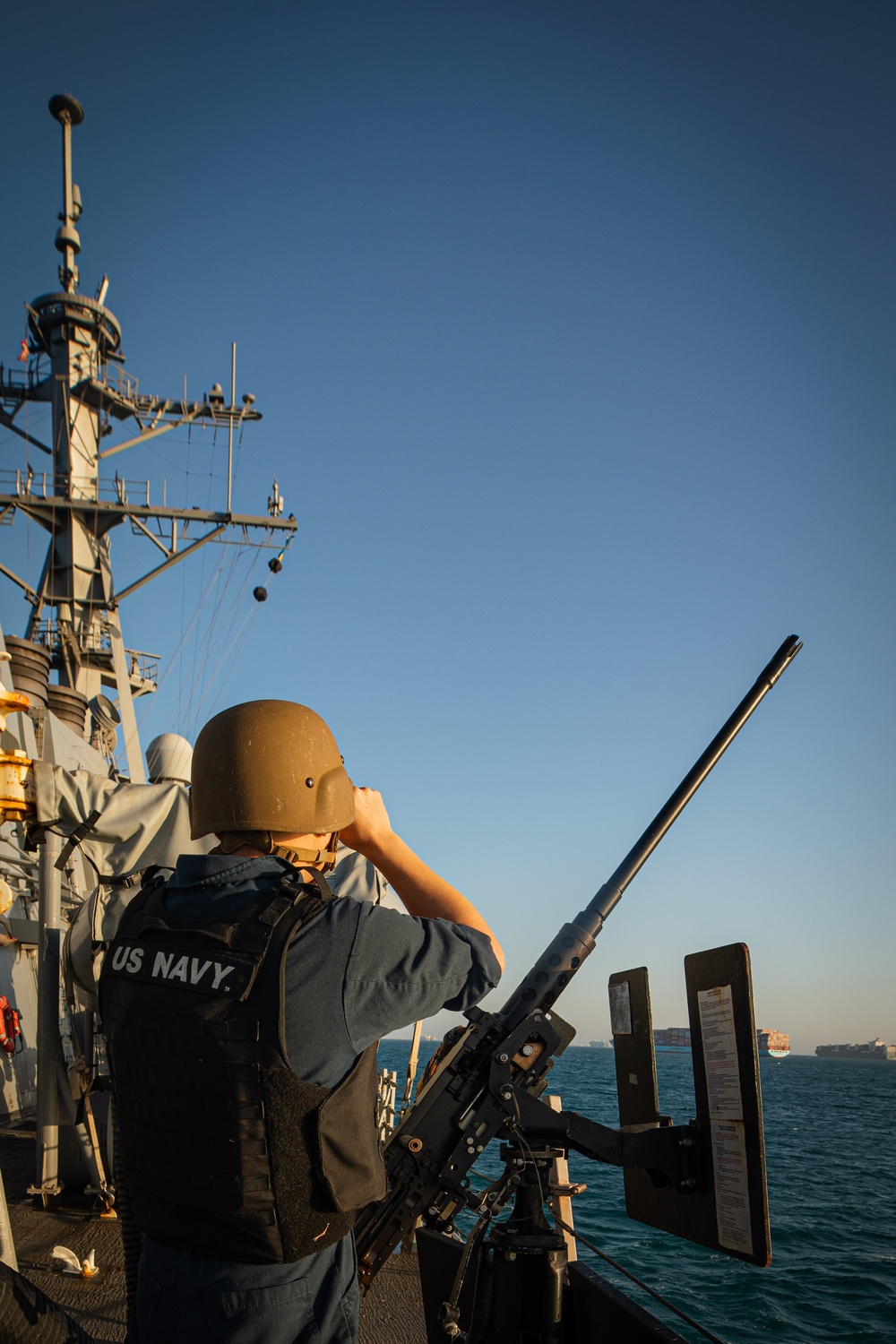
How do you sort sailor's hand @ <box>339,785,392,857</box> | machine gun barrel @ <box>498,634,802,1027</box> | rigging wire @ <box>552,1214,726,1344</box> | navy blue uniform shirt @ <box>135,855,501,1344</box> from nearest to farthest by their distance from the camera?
navy blue uniform shirt @ <box>135,855,501,1344</box> → sailor's hand @ <box>339,785,392,857</box> → rigging wire @ <box>552,1214,726,1344</box> → machine gun barrel @ <box>498,634,802,1027</box>

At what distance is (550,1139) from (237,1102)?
1522mm

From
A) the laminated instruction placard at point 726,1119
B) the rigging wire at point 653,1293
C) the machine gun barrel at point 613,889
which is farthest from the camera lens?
the machine gun barrel at point 613,889

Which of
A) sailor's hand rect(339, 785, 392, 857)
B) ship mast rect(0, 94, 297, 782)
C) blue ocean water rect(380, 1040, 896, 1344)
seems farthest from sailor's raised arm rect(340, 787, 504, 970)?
ship mast rect(0, 94, 297, 782)

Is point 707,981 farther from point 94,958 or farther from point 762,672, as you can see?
point 94,958

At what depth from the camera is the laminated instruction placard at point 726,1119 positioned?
2.67 metres

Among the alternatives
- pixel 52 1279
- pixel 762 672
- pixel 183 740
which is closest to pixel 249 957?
pixel 762 672

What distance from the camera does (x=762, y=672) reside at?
3.86 m

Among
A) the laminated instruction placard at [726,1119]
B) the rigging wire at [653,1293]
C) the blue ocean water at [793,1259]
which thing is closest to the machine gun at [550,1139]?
the laminated instruction placard at [726,1119]

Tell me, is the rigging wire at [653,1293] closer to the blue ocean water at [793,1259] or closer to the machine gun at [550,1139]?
the machine gun at [550,1139]

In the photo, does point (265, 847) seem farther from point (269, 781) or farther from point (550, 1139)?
point (550, 1139)

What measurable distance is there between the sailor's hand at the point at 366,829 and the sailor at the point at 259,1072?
9.2 inches

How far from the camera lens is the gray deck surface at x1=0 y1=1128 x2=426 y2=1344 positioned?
4.25 metres

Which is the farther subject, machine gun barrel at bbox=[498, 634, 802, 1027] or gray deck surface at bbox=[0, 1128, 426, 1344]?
gray deck surface at bbox=[0, 1128, 426, 1344]

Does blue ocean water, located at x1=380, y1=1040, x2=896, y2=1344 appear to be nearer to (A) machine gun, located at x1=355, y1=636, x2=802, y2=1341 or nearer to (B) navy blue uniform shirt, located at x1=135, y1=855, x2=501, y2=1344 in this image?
(A) machine gun, located at x1=355, y1=636, x2=802, y2=1341
